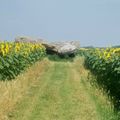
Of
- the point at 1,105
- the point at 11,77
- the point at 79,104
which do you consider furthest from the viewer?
the point at 11,77

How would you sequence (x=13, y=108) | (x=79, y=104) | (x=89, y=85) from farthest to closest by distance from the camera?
(x=89, y=85)
(x=79, y=104)
(x=13, y=108)

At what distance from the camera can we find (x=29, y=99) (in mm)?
17031

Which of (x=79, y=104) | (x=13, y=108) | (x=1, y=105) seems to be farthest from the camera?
(x=79, y=104)

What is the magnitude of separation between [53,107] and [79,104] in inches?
39.4

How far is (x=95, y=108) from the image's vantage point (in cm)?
1548

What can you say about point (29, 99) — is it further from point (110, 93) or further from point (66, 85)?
point (66, 85)

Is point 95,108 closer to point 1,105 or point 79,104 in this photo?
point 79,104

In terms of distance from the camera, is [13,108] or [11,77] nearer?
[13,108]

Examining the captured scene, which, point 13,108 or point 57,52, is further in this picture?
point 57,52

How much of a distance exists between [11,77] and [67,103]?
3933 millimetres

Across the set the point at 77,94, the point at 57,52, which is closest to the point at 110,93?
the point at 77,94

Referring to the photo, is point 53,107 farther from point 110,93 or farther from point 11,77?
point 11,77

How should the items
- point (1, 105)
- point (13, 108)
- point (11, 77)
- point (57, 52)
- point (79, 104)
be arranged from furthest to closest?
1. point (57, 52)
2. point (11, 77)
3. point (79, 104)
4. point (13, 108)
5. point (1, 105)

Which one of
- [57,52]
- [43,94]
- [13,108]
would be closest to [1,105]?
[13,108]
